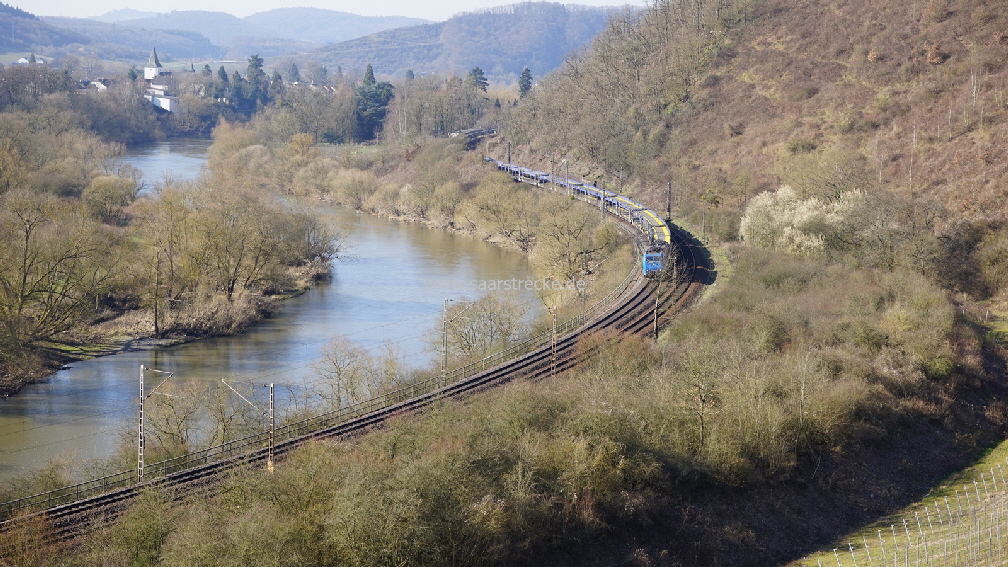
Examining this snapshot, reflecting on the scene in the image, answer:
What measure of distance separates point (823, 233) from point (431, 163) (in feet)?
160

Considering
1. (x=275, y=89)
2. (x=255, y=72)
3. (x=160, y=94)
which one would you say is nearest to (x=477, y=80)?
(x=275, y=89)

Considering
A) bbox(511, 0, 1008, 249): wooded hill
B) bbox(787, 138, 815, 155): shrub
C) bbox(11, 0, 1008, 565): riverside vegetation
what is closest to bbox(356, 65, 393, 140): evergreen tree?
bbox(511, 0, 1008, 249): wooded hill

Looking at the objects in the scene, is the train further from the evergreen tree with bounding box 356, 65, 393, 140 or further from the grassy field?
the evergreen tree with bounding box 356, 65, 393, 140

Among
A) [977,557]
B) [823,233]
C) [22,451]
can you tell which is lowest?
[22,451]

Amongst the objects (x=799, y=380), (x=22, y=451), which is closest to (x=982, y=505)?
(x=799, y=380)

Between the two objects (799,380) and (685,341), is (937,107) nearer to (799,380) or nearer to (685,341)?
(685,341)

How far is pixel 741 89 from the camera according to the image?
73.5 m

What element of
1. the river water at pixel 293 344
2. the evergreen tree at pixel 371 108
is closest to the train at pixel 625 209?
the river water at pixel 293 344

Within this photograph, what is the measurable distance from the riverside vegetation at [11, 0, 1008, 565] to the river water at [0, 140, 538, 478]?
690 centimetres

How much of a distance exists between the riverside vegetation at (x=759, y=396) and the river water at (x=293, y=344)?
272 inches

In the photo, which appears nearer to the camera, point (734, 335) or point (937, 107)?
point (734, 335)

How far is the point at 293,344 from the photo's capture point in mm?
41125

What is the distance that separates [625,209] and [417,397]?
119ft

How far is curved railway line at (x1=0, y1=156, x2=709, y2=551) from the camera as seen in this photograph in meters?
21.4
